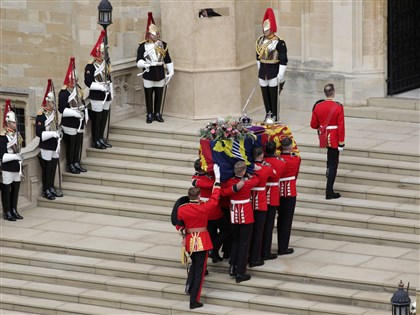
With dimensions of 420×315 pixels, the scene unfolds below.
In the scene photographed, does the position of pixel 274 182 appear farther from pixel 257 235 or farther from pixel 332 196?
pixel 332 196

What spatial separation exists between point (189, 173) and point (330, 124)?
3078mm

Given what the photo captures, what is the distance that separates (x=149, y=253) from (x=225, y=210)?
1.71 m

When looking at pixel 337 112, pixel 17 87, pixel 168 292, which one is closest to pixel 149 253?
pixel 168 292

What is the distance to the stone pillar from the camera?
34.2 metres

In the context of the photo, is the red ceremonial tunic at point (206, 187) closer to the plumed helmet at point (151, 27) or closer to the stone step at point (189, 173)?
the stone step at point (189, 173)

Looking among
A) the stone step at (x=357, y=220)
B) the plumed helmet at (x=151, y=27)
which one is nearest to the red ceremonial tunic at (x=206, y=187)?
the stone step at (x=357, y=220)

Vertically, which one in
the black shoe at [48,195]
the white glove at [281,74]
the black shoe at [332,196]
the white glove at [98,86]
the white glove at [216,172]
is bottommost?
the black shoe at [48,195]

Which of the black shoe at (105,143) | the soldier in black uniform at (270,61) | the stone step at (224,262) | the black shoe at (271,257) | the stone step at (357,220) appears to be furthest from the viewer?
the black shoe at (105,143)

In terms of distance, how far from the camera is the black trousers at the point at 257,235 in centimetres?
2900

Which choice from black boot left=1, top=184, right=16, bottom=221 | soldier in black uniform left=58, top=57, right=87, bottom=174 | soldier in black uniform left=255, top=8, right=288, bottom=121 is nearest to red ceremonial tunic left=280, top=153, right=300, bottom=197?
soldier in black uniform left=255, top=8, right=288, bottom=121

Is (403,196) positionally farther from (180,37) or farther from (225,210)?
(180,37)

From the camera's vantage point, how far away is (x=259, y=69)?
33.3 metres

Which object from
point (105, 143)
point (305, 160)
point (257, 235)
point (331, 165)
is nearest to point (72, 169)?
point (105, 143)

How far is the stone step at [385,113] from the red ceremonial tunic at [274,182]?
5.44m
